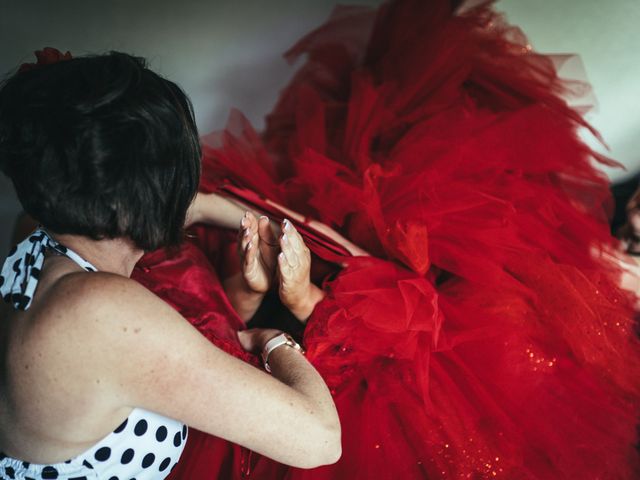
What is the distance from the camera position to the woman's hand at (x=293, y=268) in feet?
2.73

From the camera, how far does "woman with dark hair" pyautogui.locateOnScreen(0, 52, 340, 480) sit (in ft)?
1.73

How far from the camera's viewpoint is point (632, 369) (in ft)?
2.77

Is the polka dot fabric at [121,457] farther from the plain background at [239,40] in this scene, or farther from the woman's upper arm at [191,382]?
the plain background at [239,40]

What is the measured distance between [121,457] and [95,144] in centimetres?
40

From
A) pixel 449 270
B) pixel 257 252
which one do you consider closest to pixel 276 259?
pixel 257 252

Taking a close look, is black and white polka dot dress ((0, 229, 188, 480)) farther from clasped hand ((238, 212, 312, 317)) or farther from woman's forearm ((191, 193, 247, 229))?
woman's forearm ((191, 193, 247, 229))

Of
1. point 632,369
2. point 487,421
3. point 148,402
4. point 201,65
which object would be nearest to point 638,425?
point 632,369

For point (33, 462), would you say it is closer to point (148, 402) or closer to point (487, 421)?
point (148, 402)

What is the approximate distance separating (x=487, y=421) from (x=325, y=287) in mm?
365

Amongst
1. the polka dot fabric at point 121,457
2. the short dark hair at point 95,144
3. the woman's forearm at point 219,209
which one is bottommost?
the polka dot fabric at point 121,457

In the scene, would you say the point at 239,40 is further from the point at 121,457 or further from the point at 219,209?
the point at 121,457

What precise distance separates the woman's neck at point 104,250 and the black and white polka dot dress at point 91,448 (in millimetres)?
13

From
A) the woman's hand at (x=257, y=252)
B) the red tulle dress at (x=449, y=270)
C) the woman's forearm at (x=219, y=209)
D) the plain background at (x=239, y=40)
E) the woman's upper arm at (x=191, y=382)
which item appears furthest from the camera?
the plain background at (x=239, y=40)

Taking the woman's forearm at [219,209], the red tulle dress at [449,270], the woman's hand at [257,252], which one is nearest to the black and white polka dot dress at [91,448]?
the red tulle dress at [449,270]
